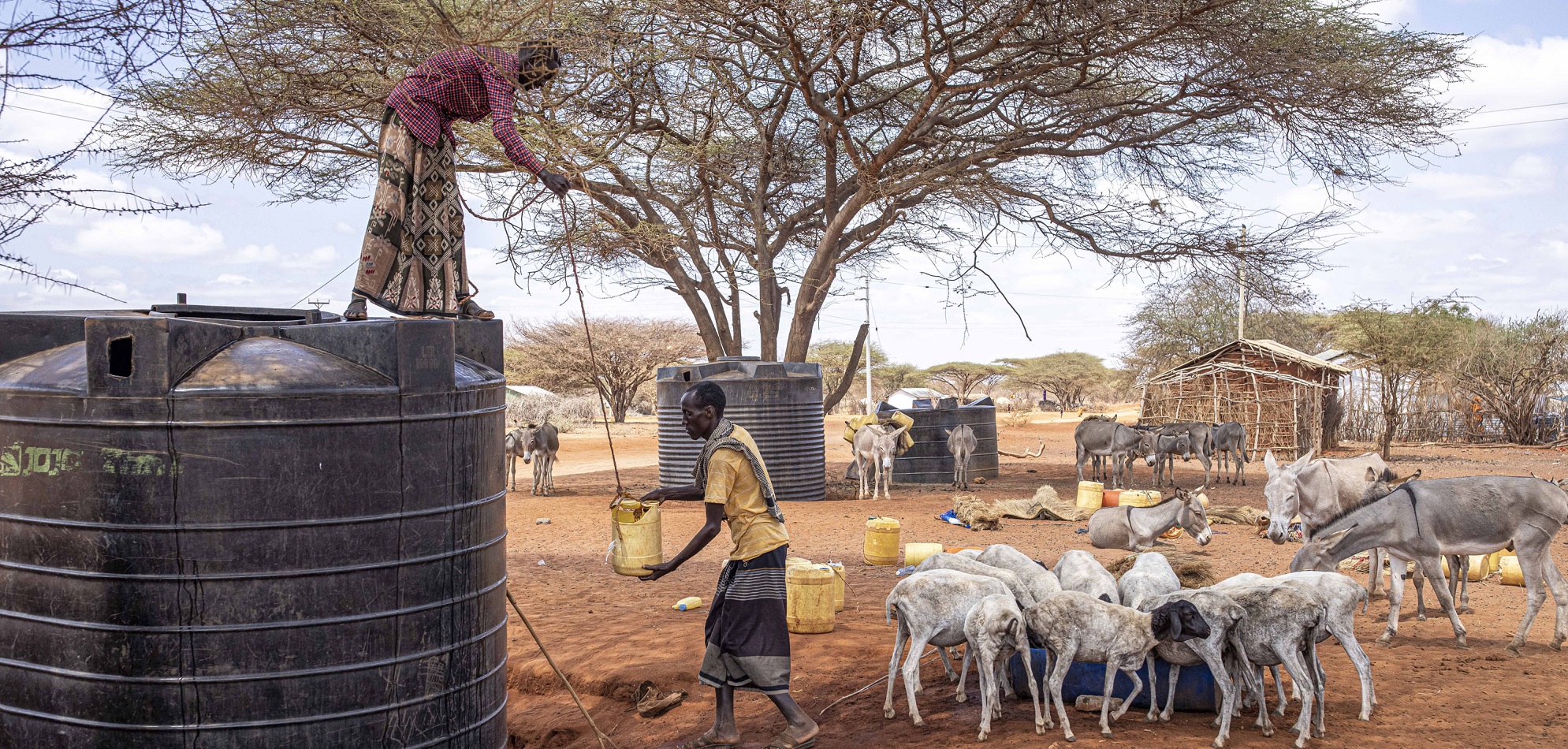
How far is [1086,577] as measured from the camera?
627 centimetres

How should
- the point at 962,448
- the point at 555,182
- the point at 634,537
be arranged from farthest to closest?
the point at 962,448, the point at 634,537, the point at 555,182

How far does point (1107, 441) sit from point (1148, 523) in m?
9.29

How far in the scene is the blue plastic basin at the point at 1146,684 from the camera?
17.9ft

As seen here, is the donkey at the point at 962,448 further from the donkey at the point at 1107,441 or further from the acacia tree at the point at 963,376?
the acacia tree at the point at 963,376

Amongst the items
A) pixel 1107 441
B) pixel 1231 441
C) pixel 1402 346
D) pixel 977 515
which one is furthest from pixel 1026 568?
pixel 1402 346

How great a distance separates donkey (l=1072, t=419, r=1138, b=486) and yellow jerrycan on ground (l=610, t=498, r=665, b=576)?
1414 centimetres

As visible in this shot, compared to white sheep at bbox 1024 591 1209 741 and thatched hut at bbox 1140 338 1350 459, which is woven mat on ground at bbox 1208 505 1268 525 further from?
thatched hut at bbox 1140 338 1350 459

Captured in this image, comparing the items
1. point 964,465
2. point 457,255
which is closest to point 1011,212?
point 964,465

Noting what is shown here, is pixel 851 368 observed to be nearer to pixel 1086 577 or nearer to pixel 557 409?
pixel 1086 577

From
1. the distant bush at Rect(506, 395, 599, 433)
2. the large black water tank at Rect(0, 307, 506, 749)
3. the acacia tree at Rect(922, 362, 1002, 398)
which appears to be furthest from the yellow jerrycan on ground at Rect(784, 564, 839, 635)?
the acacia tree at Rect(922, 362, 1002, 398)

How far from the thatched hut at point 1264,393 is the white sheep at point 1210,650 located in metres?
22.5

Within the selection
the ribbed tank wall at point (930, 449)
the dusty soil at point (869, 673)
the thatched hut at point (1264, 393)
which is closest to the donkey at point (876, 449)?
the ribbed tank wall at point (930, 449)

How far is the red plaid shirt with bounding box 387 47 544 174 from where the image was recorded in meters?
4.84

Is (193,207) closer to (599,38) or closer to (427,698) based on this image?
(427,698)
